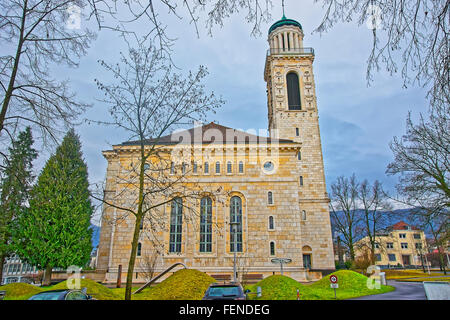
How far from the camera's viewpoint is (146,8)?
3268mm

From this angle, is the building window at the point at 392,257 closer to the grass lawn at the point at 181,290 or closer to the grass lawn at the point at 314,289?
the grass lawn at the point at 314,289

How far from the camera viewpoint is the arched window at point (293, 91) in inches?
1551

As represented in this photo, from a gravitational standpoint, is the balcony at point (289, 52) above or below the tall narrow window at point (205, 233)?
above

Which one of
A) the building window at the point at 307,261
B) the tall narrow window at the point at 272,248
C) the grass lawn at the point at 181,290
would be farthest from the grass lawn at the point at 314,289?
the building window at the point at 307,261

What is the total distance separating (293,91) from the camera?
132 ft

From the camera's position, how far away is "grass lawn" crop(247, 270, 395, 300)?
14.9 m

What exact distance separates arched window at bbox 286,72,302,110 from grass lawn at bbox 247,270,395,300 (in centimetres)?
2434

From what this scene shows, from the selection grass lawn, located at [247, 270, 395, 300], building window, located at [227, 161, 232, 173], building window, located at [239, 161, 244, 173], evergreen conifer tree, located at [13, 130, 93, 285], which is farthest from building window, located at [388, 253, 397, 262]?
evergreen conifer tree, located at [13, 130, 93, 285]

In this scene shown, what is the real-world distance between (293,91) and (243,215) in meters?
20.2

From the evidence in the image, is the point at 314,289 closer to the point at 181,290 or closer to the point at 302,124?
the point at 181,290

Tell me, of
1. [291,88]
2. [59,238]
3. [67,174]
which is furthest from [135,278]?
[291,88]

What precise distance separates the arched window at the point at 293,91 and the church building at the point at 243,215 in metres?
3.31

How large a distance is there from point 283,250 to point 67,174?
24.2 m

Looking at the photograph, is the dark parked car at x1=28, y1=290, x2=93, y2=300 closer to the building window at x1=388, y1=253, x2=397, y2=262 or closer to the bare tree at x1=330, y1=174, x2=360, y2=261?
the bare tree at x1=330, y1=174, x2=360, y2=261
